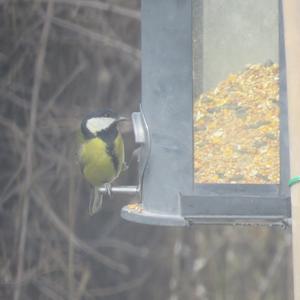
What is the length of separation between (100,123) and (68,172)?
5.34 ft

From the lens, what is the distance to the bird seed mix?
3.05m

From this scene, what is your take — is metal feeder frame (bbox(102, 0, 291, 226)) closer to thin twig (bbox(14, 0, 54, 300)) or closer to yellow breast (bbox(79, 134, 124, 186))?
yellow breast (bbox(79, 134, 124, 186))

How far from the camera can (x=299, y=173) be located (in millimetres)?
2293

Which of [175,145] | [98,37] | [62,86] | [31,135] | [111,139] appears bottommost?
[175,145]

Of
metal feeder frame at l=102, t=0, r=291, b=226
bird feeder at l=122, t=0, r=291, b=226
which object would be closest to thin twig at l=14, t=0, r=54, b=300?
metal feeder frame at l=102, t=0, r=291, b=226

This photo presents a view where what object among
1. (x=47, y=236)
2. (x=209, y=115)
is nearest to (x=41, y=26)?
(x=47, y=236)

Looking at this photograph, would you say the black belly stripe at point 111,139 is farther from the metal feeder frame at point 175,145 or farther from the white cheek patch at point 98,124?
the metal feeder frame at point 175,145

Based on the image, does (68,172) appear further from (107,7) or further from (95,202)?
(95,202)

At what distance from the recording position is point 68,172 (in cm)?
568

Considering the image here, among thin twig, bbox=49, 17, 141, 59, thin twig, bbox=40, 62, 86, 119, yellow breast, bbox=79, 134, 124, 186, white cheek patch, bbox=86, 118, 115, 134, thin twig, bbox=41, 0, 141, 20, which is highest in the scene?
thin twig, bbox=41, 0, 141, 20

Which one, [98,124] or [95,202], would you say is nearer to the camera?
[98,124]

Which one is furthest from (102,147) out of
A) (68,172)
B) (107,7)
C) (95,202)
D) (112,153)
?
(107,7)

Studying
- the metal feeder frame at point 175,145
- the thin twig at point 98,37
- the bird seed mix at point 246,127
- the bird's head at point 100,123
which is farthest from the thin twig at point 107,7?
the bird seed mix at point 246,127

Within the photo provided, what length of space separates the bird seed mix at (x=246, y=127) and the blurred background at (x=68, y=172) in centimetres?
245
